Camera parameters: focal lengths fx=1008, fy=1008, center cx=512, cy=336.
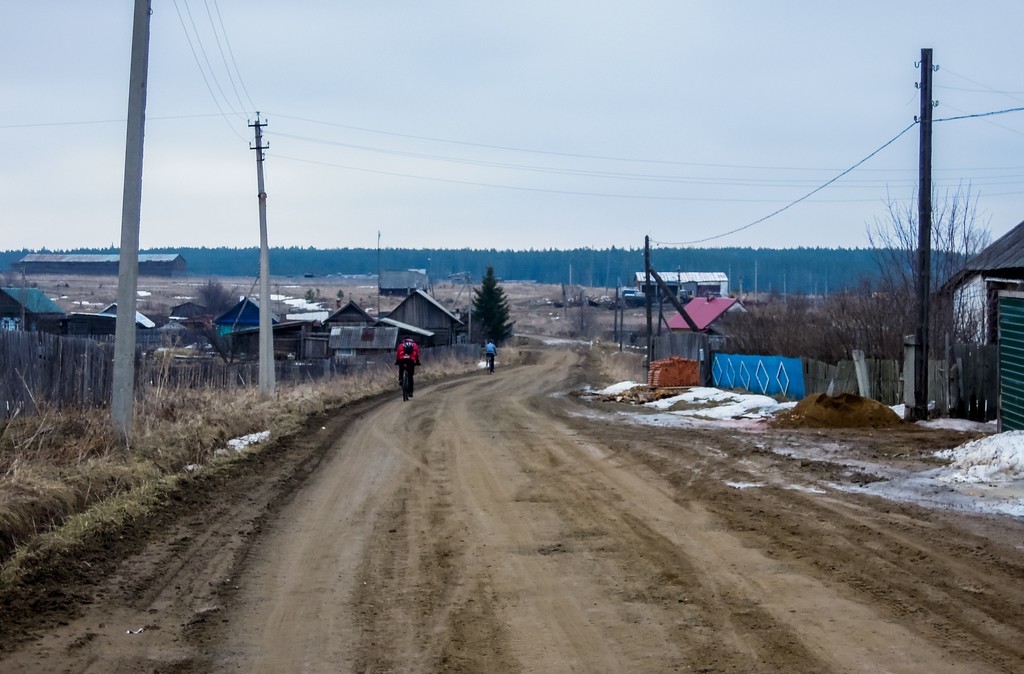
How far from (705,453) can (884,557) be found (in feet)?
23.0

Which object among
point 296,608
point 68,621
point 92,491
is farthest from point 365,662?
point 92,491

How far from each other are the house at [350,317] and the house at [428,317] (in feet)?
26.5

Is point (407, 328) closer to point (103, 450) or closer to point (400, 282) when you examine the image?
point (103, 450)

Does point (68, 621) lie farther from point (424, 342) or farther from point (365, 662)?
point (424, 342)

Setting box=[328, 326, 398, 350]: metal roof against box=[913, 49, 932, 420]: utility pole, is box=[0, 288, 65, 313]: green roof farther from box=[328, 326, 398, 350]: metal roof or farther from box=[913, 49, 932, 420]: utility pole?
box=[913, 49, 932, 420]: utility pole

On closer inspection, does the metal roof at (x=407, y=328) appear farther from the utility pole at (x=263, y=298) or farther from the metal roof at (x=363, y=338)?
the utility pole at (x=263, y=298)

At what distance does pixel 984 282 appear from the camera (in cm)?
2752

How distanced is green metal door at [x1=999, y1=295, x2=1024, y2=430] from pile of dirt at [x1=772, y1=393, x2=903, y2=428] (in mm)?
3155

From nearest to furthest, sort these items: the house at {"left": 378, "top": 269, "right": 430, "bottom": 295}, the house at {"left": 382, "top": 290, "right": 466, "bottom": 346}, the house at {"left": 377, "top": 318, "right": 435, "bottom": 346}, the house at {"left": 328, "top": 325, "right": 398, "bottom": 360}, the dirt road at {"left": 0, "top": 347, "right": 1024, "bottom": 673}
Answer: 1. the dirt road at {"left": 0, "top": 347, "right": 1024, "bottom": 673}
2. the house at {"left": 328, "top": 325, "right": 398, "bottom": 360}
3. the house at {"left": 377, "top": 318, "right": 435, "bottom": 346}
4. the house at {"left": 382, "top": 290, "right": 466, "bottom": 346}
5. the house at {"left": 378, "top": 269, "right": 430, "bottom": 295}

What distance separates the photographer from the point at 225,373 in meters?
31.6

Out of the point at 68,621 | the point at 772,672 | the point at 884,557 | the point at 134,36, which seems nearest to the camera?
the point at 772,672

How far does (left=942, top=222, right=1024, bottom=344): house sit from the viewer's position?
27531mm

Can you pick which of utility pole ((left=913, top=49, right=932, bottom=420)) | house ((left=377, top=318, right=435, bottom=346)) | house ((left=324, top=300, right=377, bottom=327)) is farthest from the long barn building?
utility pole ((left=913, top=49, right=932, bottom=420))

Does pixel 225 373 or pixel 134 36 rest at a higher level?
pixel 134 36
